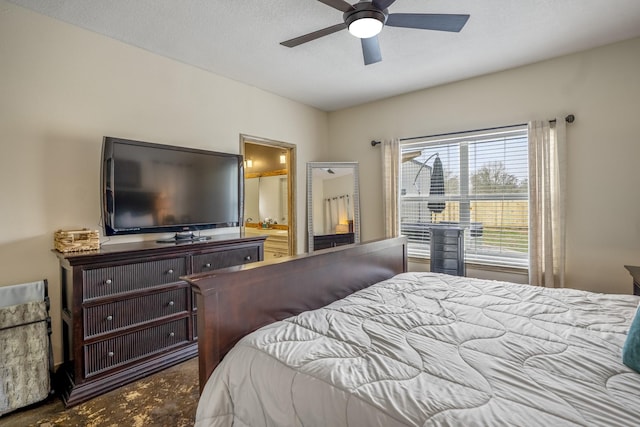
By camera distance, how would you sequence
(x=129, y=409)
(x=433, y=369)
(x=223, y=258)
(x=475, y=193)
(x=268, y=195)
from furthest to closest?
(x=268, y=195)
(x=475, y=193)
(x=223, y=258)
(x=129, y=409)
(x=433, y=369)

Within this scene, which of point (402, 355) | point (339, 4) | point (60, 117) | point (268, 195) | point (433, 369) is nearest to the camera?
point (433, 369)

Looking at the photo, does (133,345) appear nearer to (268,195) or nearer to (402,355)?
(402,355)

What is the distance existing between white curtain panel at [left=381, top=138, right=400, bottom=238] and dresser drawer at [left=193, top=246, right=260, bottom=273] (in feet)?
6.02

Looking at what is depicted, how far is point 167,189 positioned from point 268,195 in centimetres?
295

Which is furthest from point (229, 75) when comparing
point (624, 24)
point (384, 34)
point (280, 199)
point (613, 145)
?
point (613, 145)

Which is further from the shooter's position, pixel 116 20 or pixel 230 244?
pixel 230 244

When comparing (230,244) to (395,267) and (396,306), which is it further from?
(396,306)

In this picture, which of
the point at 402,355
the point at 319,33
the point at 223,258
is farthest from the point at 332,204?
the point at 402,355

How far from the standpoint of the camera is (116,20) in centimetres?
243

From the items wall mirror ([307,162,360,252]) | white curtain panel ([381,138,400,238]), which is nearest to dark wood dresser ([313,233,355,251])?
wall mirror ([307,162,360,252])

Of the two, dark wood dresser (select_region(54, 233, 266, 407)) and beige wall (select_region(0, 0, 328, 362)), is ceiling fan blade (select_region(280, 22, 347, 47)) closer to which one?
beige wall (select_region(0, 0, 328, 362))

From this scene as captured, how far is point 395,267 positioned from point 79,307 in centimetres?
231

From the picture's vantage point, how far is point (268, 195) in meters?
5.70

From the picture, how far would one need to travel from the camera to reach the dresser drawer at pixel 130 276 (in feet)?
7.08
